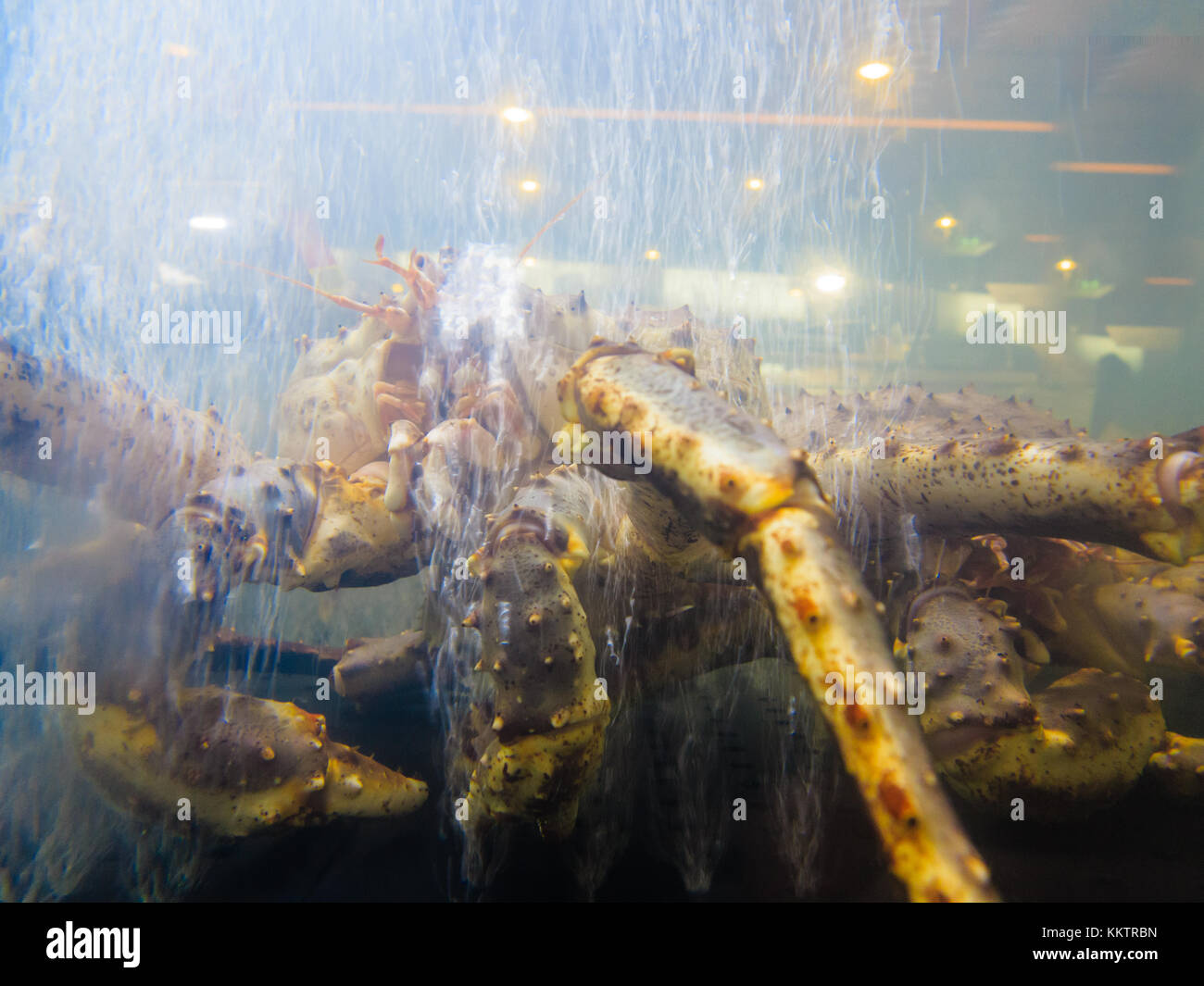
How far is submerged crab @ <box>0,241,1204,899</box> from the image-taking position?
44.9 inches

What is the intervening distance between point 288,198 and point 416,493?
763 cm

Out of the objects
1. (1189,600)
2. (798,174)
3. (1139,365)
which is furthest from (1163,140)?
(1189,600)

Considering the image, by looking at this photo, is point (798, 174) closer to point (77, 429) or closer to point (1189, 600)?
point (1189, 600)

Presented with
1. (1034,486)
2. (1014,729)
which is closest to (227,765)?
(1014,729)

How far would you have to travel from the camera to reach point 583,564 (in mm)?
1949

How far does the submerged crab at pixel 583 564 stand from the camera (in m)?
1.14

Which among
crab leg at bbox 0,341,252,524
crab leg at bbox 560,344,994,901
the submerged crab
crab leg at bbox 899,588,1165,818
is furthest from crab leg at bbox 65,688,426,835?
crab leg at bbox 899,588,1165,818

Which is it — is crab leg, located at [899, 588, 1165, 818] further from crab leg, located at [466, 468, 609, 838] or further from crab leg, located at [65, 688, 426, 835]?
crab leg, located at [65, 688, 426, 835]

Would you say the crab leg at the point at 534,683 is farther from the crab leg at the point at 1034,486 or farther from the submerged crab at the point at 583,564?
the crab leg at the point at 1034,486

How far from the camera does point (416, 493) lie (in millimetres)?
2412

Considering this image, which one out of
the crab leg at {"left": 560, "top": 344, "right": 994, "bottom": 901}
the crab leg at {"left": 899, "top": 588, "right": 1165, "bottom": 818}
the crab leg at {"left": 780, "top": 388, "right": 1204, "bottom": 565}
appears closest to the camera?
the crab leg at {"left": 560, "top": 344, "right": 994, "bottom": 901}

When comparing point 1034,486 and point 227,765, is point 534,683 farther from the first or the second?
point 1034,486

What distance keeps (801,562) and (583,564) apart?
1.03m

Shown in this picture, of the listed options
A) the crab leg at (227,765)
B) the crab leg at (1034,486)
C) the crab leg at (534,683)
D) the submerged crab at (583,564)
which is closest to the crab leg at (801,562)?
the submerged crab at (583,564)
